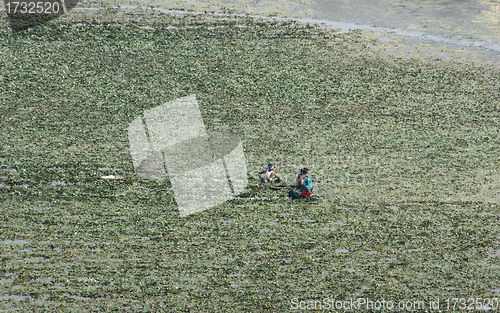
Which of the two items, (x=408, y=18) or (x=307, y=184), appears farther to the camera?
(x=408, y=18)

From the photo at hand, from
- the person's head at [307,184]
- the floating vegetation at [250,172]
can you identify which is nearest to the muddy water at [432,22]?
the floating vegetation at [250,172]

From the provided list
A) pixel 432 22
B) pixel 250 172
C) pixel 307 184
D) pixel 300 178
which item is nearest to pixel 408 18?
pixel 432 22

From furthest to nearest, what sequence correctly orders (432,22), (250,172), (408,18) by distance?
(408,18)
(432,22)
(250,172)

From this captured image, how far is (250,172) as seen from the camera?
13.3m

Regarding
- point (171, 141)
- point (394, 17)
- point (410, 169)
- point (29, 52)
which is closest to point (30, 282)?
point (171, 141)

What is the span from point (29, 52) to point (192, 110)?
6.42 meters

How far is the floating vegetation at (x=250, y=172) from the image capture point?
959 centimetres

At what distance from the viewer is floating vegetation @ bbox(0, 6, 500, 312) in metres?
9.59

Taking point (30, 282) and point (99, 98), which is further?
point (99, 98)

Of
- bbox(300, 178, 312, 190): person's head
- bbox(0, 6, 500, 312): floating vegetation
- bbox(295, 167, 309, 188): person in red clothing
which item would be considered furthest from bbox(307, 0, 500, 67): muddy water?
bbox(300, 178, 312, 190): person's head

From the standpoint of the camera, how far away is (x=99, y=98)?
16172 mm

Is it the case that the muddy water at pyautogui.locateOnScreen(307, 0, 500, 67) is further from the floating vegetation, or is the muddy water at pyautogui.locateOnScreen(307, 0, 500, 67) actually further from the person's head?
the person's head

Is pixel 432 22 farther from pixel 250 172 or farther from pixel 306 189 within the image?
pixel 306 189

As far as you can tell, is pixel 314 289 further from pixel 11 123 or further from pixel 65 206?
pixel 11 123
